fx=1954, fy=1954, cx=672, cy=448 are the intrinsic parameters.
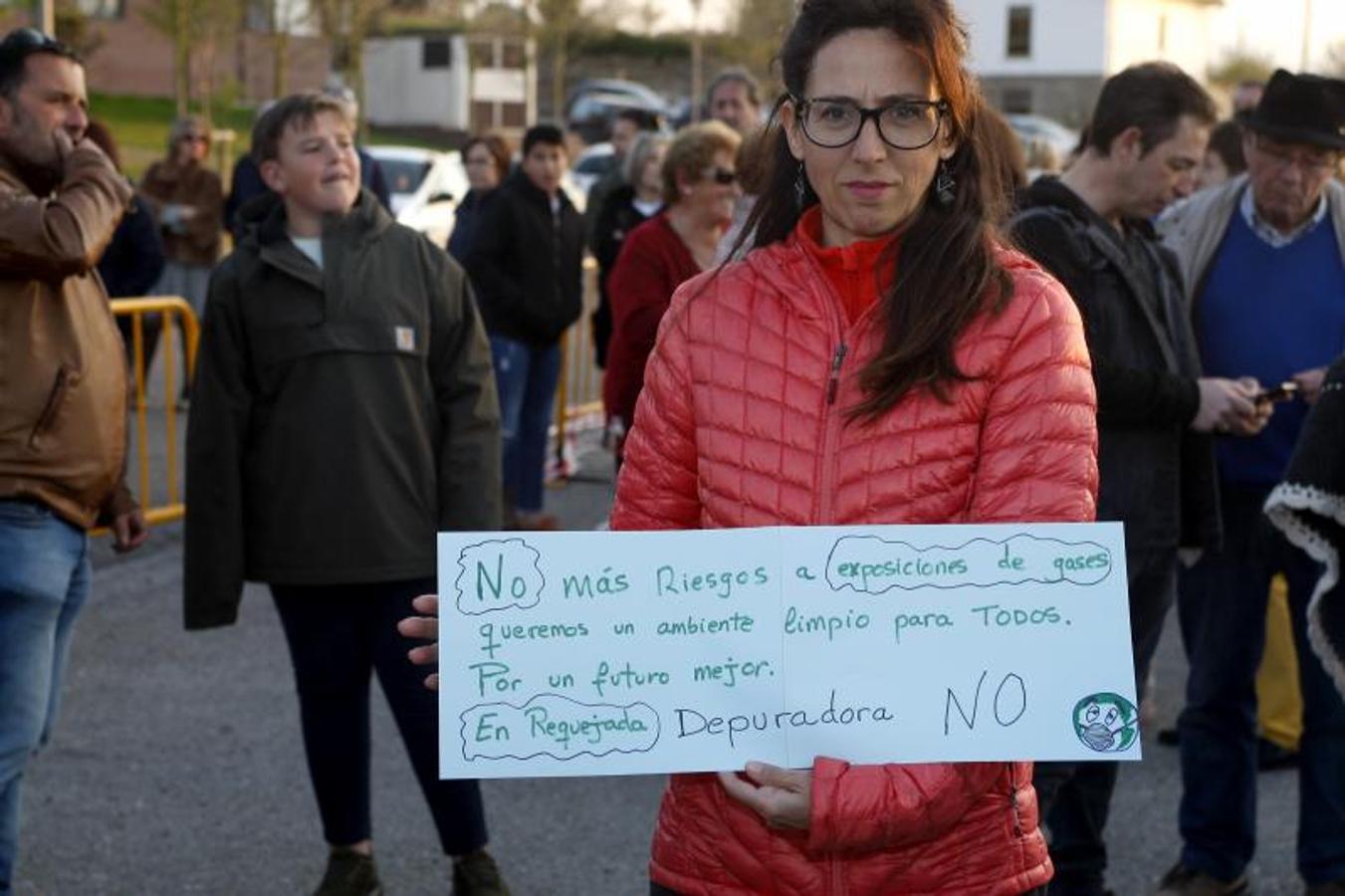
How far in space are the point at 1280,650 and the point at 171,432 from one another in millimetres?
5867

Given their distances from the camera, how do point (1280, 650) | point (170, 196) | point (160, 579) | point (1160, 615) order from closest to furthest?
point (1160, 615) → point (1280, 650) → point (160, 579) → point (170, 196)

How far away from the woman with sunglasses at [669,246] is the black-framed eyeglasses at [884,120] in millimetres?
4132

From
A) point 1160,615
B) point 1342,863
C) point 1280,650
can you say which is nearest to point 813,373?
point 1160,615

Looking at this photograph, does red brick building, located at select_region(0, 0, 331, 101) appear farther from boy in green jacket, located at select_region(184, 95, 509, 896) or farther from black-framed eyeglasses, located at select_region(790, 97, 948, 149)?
black-framed eyeglasses, located at select_region(790, 97, 948, 149)

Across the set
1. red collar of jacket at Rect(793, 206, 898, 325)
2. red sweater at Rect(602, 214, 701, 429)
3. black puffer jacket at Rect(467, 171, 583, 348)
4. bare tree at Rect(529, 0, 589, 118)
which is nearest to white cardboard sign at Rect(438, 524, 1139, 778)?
red collar of jacket at Rect(793, 206, 898, 325)

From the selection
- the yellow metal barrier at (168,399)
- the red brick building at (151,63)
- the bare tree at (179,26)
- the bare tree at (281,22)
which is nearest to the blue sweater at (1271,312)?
the yellow metal barrier at (168,399)

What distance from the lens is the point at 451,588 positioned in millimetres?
2582

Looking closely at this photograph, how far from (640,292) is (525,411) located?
325 cm

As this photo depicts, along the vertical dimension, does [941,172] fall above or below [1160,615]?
above

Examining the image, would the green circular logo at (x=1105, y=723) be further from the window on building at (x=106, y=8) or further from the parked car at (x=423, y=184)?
the window on building at (x=106, y=8)

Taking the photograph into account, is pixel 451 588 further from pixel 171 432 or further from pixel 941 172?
pixel 171 432

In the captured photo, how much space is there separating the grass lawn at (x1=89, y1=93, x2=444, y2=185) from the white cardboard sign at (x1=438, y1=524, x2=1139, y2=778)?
37.0 metres


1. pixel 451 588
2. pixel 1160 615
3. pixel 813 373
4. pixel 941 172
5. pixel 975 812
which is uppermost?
pixel 941 172

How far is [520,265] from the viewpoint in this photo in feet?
31.5
